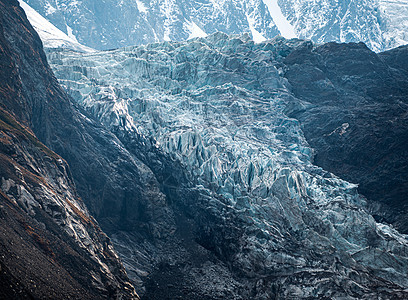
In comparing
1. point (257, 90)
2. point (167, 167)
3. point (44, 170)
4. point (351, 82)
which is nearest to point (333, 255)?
point (167, 167)

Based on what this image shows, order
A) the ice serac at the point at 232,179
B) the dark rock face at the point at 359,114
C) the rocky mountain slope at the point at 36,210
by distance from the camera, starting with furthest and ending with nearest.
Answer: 1. the dark rock face at the point at 359,114
2. the ice serac at the point at 232,179
3. the rocky mountain slope at the point at 36,210

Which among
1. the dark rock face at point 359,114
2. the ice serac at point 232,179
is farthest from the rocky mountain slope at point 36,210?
the dark rock face at point 359,114

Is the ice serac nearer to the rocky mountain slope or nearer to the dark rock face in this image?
the dark rock face

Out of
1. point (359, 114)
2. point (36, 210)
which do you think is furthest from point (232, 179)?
point (36, 210)

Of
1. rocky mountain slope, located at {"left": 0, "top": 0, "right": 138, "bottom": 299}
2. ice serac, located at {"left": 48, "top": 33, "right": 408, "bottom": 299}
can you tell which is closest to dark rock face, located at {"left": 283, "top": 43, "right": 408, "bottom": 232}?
ice serac, located at {"left": 48, "top": 33, "right": 408, "bottom": 299}

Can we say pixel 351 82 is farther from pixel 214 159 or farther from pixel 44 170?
pixel 44 170

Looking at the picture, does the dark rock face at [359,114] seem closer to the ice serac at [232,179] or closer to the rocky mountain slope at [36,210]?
the ice serac at [232,179]

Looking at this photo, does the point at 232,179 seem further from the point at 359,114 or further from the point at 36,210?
the point at 36,210
